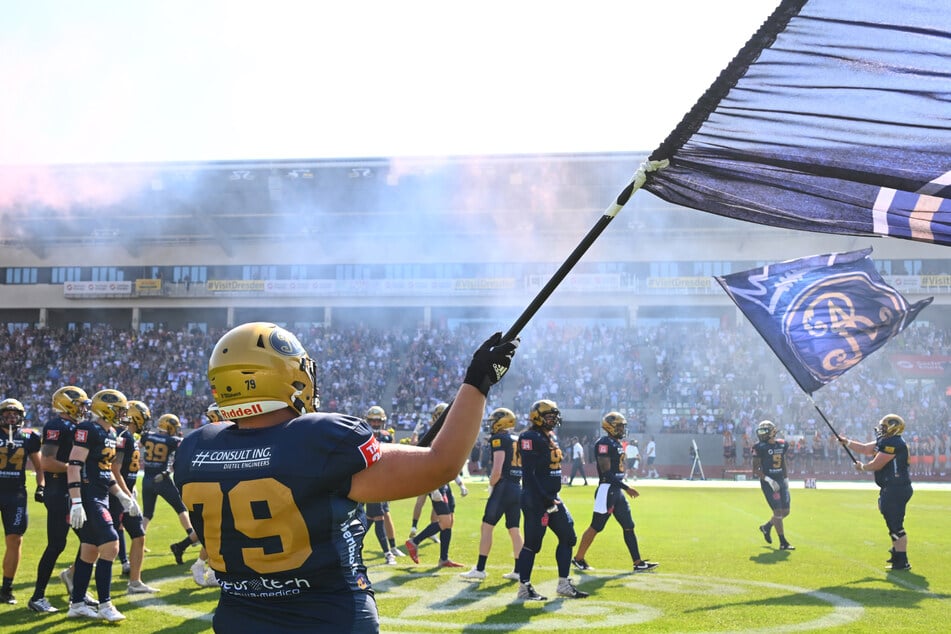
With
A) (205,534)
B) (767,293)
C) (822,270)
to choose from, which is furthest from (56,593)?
(822,270)

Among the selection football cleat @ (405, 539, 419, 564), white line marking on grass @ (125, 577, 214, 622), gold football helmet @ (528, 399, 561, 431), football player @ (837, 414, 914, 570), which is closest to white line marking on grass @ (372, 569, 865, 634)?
football cleat @ (405, 539, 419, 564)

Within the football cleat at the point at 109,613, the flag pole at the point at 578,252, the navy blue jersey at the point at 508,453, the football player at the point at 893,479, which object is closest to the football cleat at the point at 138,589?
the football cleat at the point at 109,613

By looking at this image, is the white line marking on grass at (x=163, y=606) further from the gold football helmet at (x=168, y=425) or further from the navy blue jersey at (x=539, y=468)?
the navy blue jersey at (x=539, y=468)

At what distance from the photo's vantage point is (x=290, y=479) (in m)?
2.77

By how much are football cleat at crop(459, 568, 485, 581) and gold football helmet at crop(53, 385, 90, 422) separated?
187 inches

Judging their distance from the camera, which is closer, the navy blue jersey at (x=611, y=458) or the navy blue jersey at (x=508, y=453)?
the navy blue jersey at (x=508, y=453)

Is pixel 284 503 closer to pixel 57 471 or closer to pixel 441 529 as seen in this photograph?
pixel 57 471

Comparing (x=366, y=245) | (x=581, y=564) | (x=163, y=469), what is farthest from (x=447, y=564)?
(x=366, y=245)

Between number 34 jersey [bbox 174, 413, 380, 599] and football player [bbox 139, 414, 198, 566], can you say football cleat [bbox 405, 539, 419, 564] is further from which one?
number 34 jersey [bbox 174, 413, 380, 599]

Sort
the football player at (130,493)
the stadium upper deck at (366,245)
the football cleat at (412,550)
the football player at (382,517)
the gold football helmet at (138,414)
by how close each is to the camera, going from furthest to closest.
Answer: the stadium upper deck at (366,245)
the football player at (382,517)
the football cleat at (412,550)
the gold football helmet at (138,414)
the football player at (130,493)

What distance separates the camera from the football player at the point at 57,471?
8461mm

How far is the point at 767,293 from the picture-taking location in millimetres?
10492

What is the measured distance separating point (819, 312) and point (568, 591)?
4.62 m

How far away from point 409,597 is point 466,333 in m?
33.1
